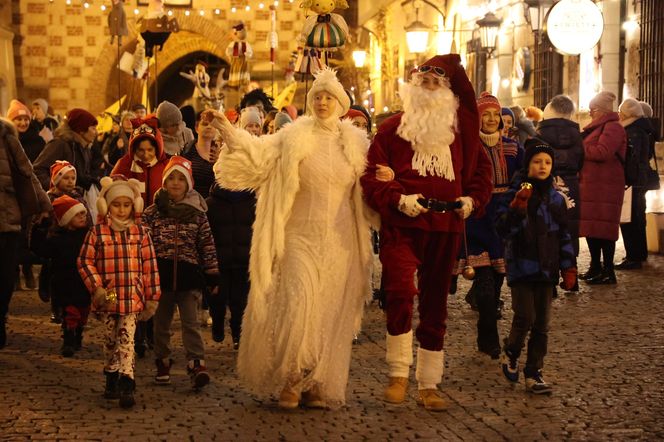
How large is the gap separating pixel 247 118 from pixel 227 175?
361 cm

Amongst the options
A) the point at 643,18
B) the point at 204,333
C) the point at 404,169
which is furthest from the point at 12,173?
the point at 643,18

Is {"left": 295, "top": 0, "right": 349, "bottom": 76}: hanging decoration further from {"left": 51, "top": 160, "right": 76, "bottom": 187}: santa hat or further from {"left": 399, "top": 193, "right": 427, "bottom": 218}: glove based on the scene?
{"left": 399, "top": 193, "right": 427, "bottom": 218}: glove

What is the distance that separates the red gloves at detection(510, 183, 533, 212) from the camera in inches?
303

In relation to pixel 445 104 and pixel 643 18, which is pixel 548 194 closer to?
pixel 445 104

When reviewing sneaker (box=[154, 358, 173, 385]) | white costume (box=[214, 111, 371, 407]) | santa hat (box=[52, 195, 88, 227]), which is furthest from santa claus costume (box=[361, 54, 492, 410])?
santa hat (box=[52, 195, 88, 227])

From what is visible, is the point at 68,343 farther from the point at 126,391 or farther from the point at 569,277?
the point at 569,277

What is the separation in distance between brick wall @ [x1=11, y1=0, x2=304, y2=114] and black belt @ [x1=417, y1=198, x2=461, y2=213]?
1070 inches

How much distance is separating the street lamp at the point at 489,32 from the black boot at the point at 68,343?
14.5 m

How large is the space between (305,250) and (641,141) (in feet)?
24.6

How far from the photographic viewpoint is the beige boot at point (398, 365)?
24.5 ft

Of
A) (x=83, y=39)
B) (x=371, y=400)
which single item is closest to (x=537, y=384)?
(x=371, y=400)

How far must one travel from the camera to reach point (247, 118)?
11180mm

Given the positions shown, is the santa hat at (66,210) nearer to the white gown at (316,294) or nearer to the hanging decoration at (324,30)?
the white gown at (316,294)

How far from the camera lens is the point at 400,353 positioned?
7465 millimetres
